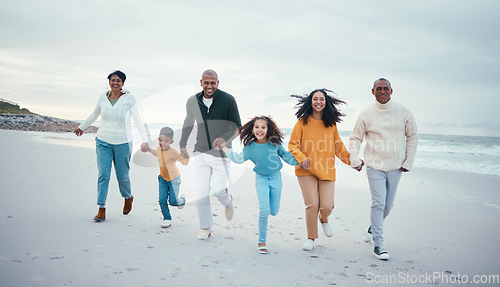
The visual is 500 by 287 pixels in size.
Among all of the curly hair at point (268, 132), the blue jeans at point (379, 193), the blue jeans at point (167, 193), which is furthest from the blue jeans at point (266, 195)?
the blue jeans at point (167, 193)

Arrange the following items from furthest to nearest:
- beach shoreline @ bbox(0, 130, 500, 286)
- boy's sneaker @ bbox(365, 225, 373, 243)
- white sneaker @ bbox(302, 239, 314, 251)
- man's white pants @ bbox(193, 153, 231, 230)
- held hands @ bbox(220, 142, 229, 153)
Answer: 1. boy's sneaker @ bbox(365, 225, 373, 243)
2. man's white pants @ bbox(193, 153, 231, 230)
3. held hands @ bbox(220, 142, 229, 153)
4. white sneaker @ bbox(302, 239, 314, 251)
5. beach shoreline @ bbox(0, 130, 500, 286)

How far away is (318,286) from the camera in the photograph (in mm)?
3301

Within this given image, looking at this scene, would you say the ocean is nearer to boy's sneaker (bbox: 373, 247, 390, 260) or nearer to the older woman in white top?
the older woman in white top

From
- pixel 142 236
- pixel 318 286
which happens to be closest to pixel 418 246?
pixel 318 286

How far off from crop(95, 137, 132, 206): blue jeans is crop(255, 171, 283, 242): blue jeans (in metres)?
2.16

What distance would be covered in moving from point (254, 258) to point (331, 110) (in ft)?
6.91

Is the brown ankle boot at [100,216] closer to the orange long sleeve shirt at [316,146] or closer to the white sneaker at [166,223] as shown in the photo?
the white sneaker at [166,223]

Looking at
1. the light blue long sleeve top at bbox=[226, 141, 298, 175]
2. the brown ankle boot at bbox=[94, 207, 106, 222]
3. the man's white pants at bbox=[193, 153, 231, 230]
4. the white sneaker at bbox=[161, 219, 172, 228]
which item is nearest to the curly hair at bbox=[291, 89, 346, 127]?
the light blue long sleeve top at bbox=[226, 141, 298, 175]

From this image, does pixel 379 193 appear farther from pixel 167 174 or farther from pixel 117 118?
pixel 117 118

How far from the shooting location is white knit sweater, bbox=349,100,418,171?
4.28 meters

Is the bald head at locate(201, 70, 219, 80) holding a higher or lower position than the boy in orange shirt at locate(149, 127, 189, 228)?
higher

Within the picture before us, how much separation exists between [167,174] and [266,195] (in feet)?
5.30

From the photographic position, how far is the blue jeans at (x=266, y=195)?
4.16 meters

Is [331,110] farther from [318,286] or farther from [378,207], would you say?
[318,286]
